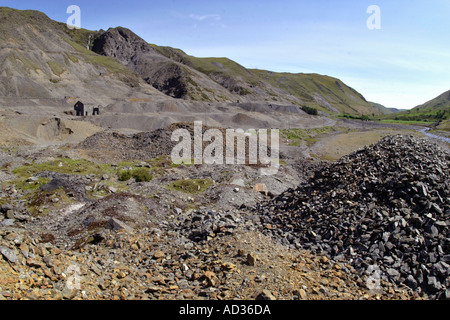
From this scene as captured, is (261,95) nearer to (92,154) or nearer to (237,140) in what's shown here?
(237,140)

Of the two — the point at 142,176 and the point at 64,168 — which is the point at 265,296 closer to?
the point at 142,176

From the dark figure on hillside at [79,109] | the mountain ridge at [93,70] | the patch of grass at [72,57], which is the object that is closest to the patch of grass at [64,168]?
the dark figure on hillside at [79,109]

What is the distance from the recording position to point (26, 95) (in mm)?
80938

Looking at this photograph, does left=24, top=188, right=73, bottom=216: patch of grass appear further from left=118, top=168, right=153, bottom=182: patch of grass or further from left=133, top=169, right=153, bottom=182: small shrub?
left=133, top=169, right=153, bottom=182: small shrub

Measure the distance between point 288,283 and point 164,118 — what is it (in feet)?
186

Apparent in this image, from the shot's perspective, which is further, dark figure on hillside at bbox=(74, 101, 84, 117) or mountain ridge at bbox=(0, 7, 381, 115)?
mountain ridge at bbox=(0, 7, 381, 115)

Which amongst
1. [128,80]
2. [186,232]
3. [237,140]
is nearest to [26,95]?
[128,80]

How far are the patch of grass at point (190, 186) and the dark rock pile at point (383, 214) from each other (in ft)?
26.5

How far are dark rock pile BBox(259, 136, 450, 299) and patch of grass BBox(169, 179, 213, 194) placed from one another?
318 inches

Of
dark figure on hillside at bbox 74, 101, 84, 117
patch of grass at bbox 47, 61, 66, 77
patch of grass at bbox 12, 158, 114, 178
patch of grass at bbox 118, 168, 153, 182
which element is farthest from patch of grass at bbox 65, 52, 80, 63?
patch of grass at bbox 118, 168, 153, 182

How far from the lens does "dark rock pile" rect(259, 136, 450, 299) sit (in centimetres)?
1088

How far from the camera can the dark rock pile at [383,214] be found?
10.9 meters

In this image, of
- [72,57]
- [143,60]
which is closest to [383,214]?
[72,57]
